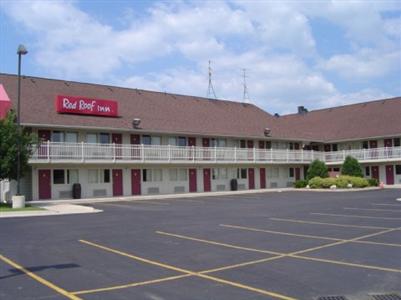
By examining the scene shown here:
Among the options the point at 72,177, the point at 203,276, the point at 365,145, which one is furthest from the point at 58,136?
the point at 365,145

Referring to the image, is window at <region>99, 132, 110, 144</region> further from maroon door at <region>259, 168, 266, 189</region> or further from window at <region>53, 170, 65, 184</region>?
maroon door at <region>259, 168, 266, 189</region>

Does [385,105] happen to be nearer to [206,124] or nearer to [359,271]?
[206,124]

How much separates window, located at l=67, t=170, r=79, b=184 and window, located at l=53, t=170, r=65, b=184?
40 centimetres

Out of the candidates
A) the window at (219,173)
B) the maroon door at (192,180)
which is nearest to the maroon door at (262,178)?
the window at (219,173)

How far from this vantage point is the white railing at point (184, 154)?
98.5ft

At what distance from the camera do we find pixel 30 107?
31125mm

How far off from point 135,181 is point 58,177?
568 centimetres

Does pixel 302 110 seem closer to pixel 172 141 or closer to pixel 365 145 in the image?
pixel 365 145

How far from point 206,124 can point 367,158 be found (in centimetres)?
1525

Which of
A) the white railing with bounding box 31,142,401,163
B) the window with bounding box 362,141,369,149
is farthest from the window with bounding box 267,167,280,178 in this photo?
the window with bounding box 362,141,369,149

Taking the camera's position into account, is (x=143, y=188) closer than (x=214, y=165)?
Yes

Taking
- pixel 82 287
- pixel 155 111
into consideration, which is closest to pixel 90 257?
pixel 82 287

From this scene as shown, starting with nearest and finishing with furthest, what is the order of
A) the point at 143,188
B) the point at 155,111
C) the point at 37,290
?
the point at 37,290 < the point at 143,188 < the point at 155,111

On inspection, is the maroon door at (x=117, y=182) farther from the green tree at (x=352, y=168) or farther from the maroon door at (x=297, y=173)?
the green tree at (x=352, y=168)
